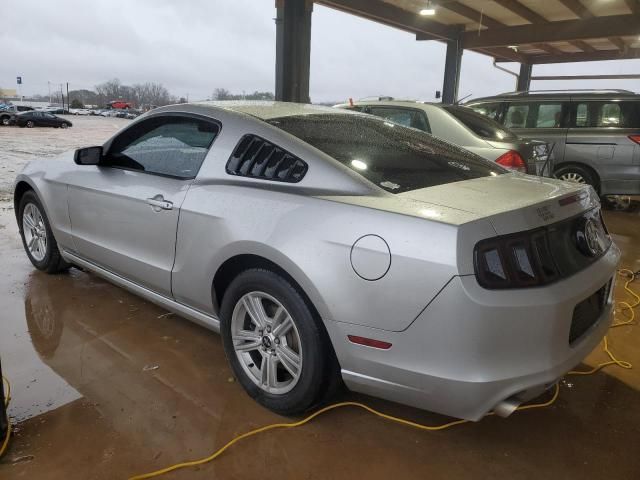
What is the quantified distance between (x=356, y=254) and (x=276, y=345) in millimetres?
677

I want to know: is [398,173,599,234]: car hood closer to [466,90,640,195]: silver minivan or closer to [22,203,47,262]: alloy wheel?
[22,203,47,262]: alloy wheel

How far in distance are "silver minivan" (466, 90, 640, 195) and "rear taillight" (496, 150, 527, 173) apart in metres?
2.44

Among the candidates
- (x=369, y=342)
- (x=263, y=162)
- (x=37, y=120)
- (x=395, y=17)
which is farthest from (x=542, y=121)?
(x=37, y=120)

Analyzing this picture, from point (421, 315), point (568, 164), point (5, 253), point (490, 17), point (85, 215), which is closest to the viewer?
point (421, 315)

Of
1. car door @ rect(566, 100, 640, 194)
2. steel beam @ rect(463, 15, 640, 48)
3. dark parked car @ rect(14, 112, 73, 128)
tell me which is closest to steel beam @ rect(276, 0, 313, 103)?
A: car door @ rect(566, 100, 640, 194)

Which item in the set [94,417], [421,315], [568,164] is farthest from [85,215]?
[568,164]

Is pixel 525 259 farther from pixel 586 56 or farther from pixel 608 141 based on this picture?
pixel 586 56

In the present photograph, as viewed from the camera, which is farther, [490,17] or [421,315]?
[490,17]

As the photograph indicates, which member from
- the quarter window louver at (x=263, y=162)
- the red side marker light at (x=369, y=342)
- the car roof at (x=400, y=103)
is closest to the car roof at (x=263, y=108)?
the quarter window louver at (x=263, y=162)

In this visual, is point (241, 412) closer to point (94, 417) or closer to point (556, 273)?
point (94, 417)

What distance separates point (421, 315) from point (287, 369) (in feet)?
2.55

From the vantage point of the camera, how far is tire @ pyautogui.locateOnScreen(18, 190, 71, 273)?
153 inches

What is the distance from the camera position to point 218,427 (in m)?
2.23

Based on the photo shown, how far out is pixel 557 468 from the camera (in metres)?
2.03
